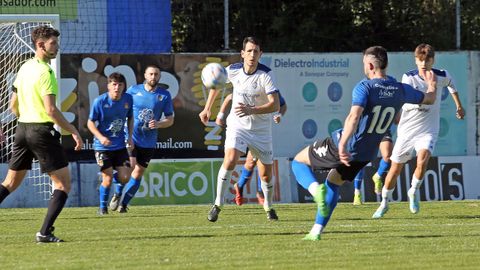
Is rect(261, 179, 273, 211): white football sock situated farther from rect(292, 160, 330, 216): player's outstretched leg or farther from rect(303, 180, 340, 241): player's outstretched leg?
rect(303, 180, 340, 241): player's outstretched leg

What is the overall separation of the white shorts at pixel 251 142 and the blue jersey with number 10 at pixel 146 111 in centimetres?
319

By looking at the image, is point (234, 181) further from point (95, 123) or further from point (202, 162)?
point (95, 123)

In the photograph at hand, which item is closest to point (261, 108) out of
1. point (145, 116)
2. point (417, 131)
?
point (417, 131)

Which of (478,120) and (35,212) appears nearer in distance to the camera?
(35,212)

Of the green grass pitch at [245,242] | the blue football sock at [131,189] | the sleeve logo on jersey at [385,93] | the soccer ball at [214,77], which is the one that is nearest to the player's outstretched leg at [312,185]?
the green grass pitch at [245,242]

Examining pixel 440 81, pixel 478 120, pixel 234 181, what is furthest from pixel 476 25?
pixel 440 81

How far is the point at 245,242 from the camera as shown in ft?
37.8

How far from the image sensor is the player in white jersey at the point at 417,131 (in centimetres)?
1547

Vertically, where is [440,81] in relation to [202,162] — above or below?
above

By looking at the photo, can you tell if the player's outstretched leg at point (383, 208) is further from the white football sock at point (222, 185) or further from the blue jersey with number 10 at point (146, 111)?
the blue jersey with number 10 at point (146, 111)

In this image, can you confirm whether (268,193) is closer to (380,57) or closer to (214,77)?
(214,77)

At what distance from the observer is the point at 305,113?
929 inches

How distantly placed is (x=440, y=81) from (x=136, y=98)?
4543mm

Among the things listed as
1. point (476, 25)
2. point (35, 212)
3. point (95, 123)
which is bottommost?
point (35, 212)
